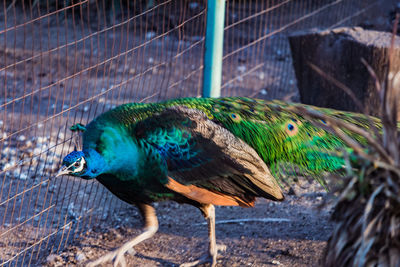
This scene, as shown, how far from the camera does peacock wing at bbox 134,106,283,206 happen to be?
10.2 feet

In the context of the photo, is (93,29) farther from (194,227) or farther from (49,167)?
(194,227)

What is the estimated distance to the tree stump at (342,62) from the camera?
16.1ft

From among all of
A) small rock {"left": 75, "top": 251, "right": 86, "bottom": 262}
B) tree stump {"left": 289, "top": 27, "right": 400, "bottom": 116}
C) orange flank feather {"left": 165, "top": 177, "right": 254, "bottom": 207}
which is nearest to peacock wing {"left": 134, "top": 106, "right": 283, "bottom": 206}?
orange flank feather {"left": 165, "top": 177, "right": 254, "bottom": 207}

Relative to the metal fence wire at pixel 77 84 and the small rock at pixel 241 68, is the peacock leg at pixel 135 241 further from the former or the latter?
the small rock at pixel 241 68

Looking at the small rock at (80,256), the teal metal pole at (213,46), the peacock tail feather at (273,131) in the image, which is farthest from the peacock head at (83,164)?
the teal metal pole at (213,46)

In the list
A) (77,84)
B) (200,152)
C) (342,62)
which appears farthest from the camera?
(77,84)

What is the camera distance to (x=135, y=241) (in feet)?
11.3

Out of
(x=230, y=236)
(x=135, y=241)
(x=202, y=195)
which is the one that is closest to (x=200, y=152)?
(x=202, y=195)

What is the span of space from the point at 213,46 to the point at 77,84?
325 cm

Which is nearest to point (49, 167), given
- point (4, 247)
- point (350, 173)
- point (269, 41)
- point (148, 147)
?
point (4, 247)

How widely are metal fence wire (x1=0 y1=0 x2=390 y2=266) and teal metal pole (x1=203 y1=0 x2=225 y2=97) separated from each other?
0.68ft

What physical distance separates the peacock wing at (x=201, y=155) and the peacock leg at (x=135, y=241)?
47cm

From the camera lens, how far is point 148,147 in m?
3.12

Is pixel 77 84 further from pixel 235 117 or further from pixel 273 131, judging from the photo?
pixel 273 131
